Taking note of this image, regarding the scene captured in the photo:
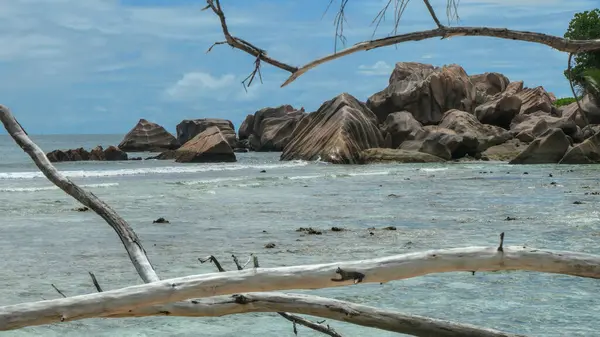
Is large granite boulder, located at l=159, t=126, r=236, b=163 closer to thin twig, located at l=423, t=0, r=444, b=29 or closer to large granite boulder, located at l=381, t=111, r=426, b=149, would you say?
large granite boulder, located at l=381, t=111, r=426, b=149

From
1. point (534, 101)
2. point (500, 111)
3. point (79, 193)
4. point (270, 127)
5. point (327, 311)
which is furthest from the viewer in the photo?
point (270, 127)

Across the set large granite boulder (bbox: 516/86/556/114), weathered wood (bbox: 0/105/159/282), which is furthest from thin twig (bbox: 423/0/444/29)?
large granite boulder (bbox: 516/86/556/114)

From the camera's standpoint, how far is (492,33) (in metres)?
3.11

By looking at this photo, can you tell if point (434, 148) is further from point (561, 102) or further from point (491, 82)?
point (561, 102)

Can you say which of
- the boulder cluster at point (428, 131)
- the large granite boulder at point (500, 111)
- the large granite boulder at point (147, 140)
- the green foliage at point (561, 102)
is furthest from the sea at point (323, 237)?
the green foliage at point (561, 102)

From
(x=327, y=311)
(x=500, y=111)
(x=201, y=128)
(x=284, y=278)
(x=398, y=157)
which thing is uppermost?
(x=201, y=128)

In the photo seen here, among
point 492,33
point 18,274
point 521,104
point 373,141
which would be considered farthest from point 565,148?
point 492,33

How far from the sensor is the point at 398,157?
105ft

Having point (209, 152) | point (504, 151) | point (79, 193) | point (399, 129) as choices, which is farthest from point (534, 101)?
point (79, 193)

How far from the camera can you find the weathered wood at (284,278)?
292 centimetres

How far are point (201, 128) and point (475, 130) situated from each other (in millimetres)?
22012

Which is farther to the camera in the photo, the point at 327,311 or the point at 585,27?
the point at 585,27

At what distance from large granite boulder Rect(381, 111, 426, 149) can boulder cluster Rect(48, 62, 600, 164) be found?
1.8 inches

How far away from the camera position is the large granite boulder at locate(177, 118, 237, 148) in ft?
174
